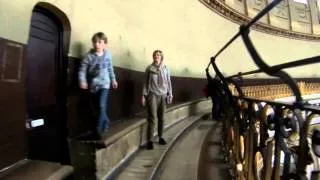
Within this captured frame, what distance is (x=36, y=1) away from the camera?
3.20 meters

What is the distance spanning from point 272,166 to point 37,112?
202 cm

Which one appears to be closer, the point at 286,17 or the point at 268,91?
the point at 268,91

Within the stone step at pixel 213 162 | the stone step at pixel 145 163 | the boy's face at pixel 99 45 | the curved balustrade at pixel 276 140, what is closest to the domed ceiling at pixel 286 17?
the stone step at pixel 213 162

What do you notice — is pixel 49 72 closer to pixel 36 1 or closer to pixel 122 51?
pixel 36 1

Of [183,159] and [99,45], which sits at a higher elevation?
[99,45]

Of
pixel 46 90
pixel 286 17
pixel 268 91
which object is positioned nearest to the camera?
pixel 46 90

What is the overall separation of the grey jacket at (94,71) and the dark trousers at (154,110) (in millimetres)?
1250

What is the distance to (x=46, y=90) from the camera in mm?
3639

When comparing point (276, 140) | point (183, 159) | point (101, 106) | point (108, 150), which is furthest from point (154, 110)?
point (276, 140)

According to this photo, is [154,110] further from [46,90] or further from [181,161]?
[46,90]

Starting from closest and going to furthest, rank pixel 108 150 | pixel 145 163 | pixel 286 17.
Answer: pixel 108 150 → pixel 145 163 → pixel 286 17

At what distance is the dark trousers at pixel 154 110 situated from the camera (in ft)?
16.5

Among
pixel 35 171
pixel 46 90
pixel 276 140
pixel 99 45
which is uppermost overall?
pixel 99 45

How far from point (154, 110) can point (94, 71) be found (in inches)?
54.2
